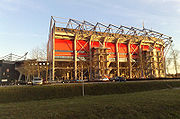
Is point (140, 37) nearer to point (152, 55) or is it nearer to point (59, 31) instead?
point (152, 55)

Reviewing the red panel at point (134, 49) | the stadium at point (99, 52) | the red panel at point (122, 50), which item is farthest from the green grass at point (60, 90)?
the red panel at point (134, 49)

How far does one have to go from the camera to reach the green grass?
66.0 feet

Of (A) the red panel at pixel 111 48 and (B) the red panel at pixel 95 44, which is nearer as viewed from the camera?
(B) the red panel at pixel 95 44

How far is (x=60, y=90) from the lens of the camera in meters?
22.0

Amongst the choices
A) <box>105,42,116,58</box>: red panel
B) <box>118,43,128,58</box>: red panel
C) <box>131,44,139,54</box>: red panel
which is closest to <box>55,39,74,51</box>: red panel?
<box>105,42,116,58</box>: red panel

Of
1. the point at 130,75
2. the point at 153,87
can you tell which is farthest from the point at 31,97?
the point at 130,75

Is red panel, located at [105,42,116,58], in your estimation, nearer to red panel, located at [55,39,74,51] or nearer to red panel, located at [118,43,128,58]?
red panel, located at [118,43,128,58]

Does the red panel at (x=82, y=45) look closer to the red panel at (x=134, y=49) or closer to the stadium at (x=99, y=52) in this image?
the stadium at (x=99, y=52)

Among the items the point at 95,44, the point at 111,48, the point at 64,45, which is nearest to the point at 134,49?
the point at 111,48

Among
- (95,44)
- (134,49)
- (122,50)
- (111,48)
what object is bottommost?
(122,50)

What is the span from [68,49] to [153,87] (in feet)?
143

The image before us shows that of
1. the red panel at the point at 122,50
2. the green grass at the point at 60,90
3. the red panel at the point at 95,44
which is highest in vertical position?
the red panel at the point at 95,44

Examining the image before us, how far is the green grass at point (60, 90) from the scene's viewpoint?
20109mm

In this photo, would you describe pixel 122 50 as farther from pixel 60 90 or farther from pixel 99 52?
pixel 60 90
